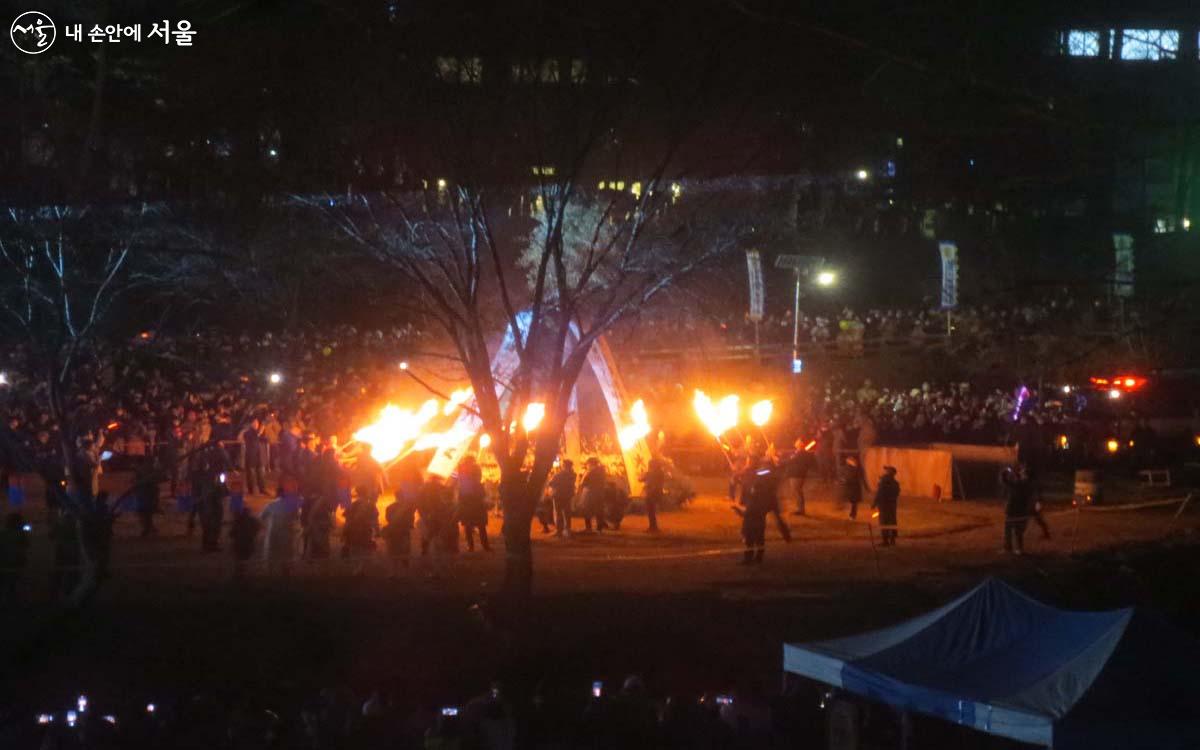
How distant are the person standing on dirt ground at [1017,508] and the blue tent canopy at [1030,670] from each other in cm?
877

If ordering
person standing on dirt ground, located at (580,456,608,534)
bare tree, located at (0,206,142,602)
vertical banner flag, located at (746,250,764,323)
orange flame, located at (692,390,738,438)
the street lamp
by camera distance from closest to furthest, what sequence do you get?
1. bare tree, located at (0,206,142,602)
2. person standing on dirt ground, located at (580,456,608,534)
3. orange flame, located at (692,390,738,438)
4. vertical banner flag, located at (746,250,764,323)
5. the street lamp

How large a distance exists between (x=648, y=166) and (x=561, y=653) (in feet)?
20.1

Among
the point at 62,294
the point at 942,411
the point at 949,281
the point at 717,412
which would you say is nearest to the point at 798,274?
the point at 949,281

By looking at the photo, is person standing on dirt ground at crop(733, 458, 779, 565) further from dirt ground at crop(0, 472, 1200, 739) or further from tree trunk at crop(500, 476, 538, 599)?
tree trunk at crop(500, 476, 538, 599)

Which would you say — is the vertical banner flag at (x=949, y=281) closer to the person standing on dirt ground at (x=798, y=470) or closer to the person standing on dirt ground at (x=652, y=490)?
the person standing on dirt ground at (x=798, y=470)

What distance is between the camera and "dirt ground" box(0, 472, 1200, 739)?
502 inches

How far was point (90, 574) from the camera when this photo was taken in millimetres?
13617

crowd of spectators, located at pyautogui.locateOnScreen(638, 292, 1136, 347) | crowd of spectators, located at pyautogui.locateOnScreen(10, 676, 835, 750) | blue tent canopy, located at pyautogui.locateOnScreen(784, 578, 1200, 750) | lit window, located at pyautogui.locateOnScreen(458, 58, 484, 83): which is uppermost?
lit window, located at pyautogui.locateOnScreen(458, 58, 484, 83)

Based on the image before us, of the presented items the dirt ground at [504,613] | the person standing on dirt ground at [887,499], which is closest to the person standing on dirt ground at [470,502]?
the dirt ground at [504,613]

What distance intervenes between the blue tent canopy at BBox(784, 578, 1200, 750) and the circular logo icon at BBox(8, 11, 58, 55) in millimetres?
10129

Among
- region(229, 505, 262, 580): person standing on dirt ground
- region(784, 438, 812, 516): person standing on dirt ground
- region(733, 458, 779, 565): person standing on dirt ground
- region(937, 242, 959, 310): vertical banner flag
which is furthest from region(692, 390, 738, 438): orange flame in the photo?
region(229, 505, 262, 580): person standing on dirt ground

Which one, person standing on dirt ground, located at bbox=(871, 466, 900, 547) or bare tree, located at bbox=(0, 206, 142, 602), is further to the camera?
person standing on dirt ground, located at bbox=(871, 466, 900, 547)

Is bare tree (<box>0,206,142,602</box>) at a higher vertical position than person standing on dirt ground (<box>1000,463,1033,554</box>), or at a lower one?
higher

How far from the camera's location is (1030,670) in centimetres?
910
